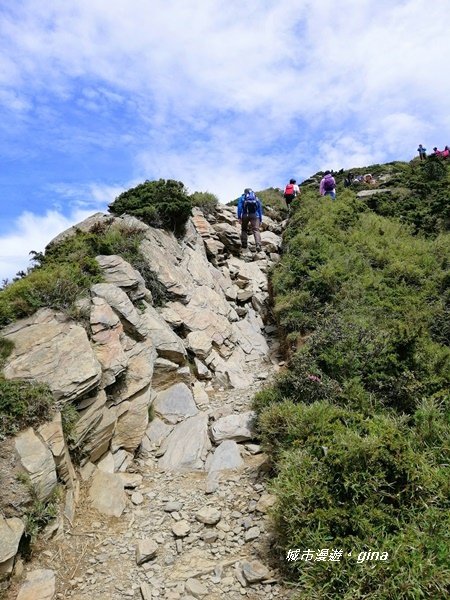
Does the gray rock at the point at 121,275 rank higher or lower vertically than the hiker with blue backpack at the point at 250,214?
lower

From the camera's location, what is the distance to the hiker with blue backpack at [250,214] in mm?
18234

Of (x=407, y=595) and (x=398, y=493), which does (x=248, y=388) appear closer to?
(x=398, y=493)

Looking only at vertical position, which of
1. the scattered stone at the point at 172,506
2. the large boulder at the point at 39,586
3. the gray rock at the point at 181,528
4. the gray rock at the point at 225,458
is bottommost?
the gray rock at the point at 181,528

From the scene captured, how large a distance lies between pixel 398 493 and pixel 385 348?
3914 mm

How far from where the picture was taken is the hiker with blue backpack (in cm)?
1823

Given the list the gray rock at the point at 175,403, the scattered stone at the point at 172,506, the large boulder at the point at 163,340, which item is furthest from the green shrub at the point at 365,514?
the large boulder at the point at 163,340

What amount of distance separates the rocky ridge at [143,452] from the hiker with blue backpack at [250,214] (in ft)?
23.0

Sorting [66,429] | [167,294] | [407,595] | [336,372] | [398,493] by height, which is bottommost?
[407,595]

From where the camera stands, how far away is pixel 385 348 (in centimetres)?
859

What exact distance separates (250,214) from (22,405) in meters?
14.2

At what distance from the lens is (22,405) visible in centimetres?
606

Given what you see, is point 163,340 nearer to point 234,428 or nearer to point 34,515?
point 234,428

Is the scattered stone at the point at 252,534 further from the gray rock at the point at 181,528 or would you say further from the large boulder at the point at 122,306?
the large boulder at the point at 122,306

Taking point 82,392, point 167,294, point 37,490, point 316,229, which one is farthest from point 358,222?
point 37,490
